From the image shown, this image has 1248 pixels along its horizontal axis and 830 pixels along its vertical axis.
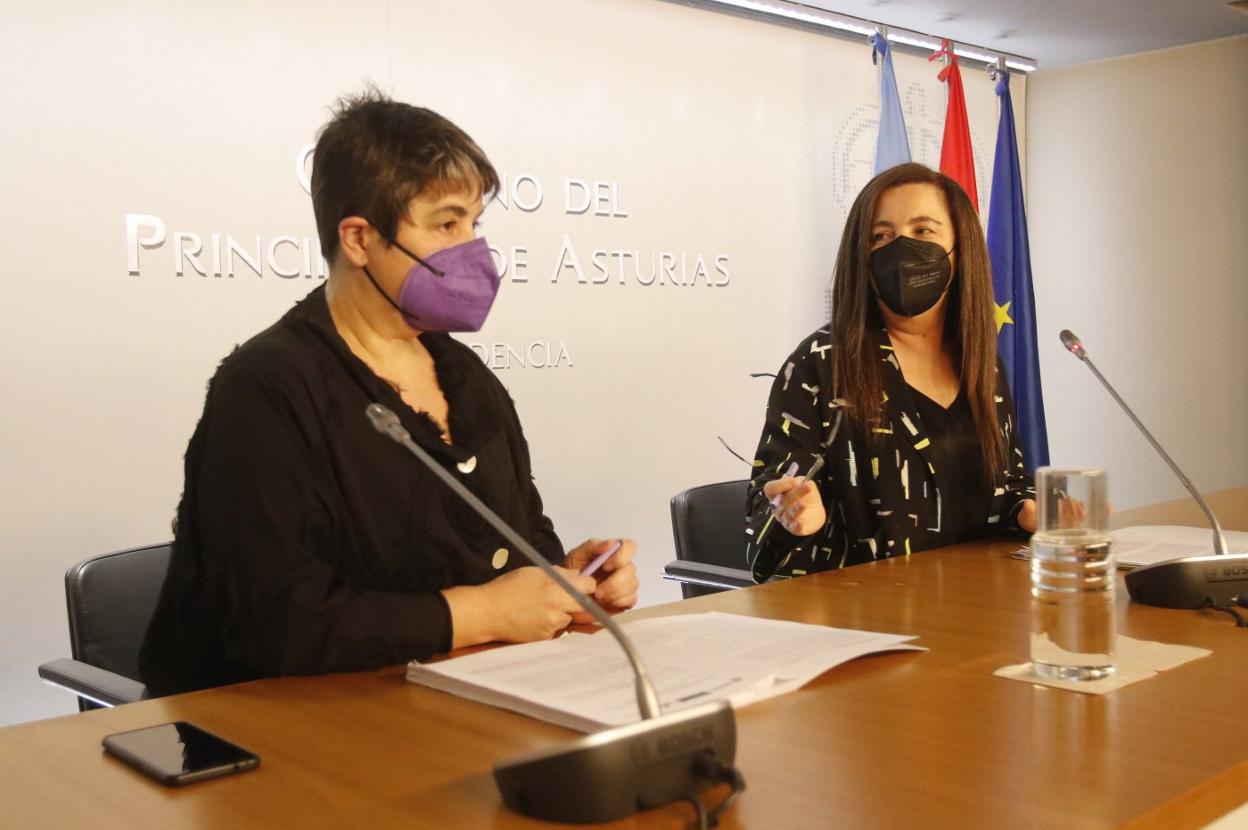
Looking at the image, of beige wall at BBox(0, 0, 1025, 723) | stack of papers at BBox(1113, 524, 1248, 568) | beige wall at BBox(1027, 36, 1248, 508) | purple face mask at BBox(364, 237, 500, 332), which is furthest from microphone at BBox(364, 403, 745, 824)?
beige wall at BBox(1027, 36, 1248, 508)

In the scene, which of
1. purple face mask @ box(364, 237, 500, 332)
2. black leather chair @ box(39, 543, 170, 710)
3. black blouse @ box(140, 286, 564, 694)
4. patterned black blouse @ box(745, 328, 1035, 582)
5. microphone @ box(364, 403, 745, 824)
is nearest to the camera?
microphone @ box(364, 403, 745, 824)

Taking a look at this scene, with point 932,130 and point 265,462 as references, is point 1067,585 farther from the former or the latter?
point 932,130

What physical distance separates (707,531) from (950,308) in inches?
34.2

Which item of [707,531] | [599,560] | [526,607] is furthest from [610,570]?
[707,531]

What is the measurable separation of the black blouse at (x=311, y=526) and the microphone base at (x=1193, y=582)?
1035 mm

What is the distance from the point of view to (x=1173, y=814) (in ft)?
3.74

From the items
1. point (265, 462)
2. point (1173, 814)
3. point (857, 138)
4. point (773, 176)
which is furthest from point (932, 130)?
point (1173, 814)

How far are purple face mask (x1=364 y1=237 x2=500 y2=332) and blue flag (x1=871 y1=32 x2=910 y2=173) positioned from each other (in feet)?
13.2

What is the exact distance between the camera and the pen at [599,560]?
6.77ft

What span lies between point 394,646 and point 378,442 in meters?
0.41

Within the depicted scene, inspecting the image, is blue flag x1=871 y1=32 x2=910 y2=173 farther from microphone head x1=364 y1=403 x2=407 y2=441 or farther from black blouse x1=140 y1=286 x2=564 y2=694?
microphone head x1=364 y1=403 x2=407 y2=441

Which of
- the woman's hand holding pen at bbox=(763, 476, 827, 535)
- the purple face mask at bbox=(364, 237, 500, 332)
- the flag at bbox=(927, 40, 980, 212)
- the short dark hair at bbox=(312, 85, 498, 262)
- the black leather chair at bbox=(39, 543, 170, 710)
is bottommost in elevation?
the black leather chair at bbox=(39, 543, 170, 710)

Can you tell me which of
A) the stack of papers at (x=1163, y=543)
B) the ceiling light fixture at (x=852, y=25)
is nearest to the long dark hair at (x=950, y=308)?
the stack of papers at (x=1163, y=543)

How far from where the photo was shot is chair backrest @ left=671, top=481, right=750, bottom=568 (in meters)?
3.36
